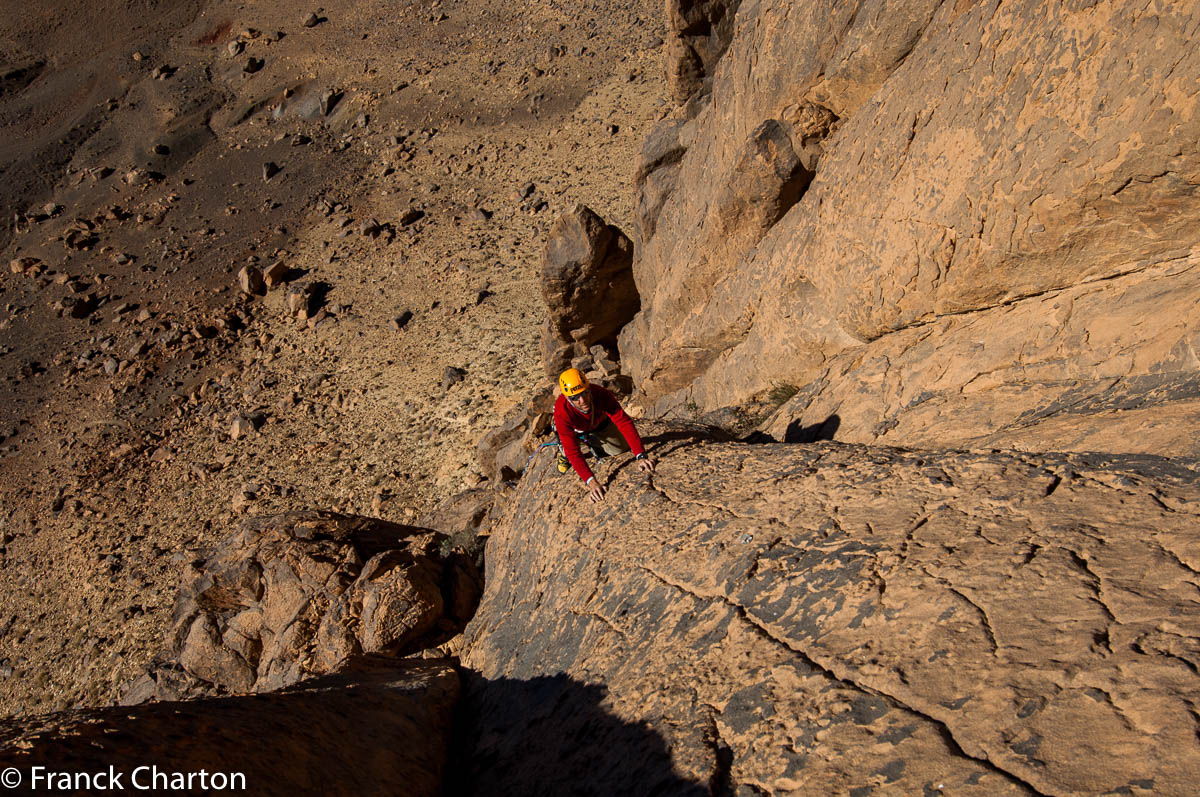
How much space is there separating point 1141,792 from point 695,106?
1264cm

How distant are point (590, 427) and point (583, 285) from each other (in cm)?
790

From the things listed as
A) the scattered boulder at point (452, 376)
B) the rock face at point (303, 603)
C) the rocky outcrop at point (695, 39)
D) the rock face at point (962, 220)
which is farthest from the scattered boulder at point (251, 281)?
the rock face at point (962, 220)

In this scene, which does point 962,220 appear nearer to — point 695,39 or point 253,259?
point 695,39

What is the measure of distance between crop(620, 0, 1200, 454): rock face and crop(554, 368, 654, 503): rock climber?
230cm

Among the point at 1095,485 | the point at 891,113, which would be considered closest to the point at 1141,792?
the point at 1095,485

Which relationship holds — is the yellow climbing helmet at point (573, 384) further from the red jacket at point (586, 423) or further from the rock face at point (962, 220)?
the rock face at point (962, 220)

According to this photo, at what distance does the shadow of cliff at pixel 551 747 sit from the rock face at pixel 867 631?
0.06 feet

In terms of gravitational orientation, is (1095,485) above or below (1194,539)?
above

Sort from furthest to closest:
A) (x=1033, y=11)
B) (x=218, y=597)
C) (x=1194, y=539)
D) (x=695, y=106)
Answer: (x=695, y=106) → (x=218, y=597) → (x=1033, y=11) → (x=1194, y=539)

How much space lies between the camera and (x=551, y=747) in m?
4.62

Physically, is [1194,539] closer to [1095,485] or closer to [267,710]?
[1095,485]

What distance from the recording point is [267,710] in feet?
14.4

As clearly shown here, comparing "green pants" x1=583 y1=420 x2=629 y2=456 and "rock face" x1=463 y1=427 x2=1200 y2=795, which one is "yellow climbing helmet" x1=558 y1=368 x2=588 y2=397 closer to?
"green pants" x1=583 y1=420 x2=629 y2=456

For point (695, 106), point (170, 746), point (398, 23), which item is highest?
point (398, 23)
